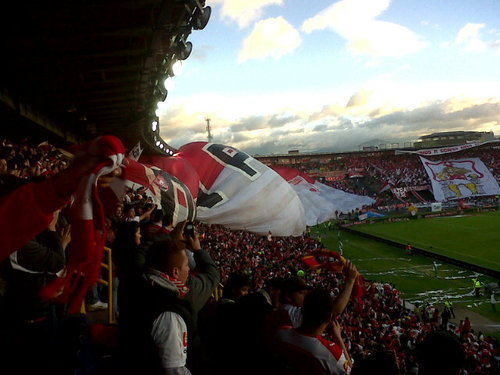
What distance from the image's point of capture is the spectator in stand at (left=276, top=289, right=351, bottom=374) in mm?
2520

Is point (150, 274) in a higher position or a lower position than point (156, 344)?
higher

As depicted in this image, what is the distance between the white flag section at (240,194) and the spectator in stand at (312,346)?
777 inches

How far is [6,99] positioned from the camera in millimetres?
8719

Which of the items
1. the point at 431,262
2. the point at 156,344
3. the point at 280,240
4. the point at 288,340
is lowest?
the point at 431,262

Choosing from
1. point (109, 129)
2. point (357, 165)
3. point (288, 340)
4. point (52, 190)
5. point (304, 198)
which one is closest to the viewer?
point (52, 190)

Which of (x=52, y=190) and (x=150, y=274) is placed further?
(x=150, y=274)

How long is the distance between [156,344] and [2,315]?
1116 millimetres

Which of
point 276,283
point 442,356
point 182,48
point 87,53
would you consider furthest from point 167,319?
point 182,48

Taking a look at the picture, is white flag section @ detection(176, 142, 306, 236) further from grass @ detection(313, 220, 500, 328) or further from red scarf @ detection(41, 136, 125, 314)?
red scarf @ detection(41, 136, 125, 314)

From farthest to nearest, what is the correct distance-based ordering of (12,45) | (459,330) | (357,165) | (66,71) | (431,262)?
(357,165)
(431,262)
(459,330)
(66,71)
(12,45)

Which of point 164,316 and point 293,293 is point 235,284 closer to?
point 293,293

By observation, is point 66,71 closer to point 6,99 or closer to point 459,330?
point 6,99

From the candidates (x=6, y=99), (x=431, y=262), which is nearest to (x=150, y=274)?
(x=6, y=99)

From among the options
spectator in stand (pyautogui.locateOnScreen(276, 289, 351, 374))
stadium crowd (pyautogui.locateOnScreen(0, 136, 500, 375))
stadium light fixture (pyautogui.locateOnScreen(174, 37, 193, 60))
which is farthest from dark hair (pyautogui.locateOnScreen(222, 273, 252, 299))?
stadium light fixture (pyautogui.locateOnScreen(174, 37, 193, 60))
